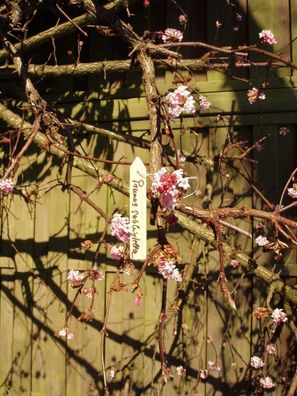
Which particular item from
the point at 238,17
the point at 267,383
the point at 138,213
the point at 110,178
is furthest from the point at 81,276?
the point at 238,17

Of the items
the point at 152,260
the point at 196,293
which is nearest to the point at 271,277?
the point at 196,293

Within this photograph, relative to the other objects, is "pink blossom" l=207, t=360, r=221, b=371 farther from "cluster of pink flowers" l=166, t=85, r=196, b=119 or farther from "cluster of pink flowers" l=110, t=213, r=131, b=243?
"cluster of pink flowers" l=166, t=85, r=196, b=119

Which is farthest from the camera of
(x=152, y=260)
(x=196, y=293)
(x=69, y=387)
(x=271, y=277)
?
(x=69, y=387)

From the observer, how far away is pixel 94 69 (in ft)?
10.5

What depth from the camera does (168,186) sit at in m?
1.99

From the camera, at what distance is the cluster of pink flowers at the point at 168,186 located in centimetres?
200

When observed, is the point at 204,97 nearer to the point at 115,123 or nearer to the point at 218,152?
the point at 218,152

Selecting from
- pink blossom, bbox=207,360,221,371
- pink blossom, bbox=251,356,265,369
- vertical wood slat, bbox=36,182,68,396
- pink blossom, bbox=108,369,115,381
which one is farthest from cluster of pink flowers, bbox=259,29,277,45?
pink blossom, bbox=108,369,115,381

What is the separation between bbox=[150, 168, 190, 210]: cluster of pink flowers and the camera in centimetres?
200

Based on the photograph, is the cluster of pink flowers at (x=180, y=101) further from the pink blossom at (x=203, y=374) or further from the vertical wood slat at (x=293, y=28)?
the pink blossom at (x=203, y=374)

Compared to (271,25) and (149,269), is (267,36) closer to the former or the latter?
(271,25)

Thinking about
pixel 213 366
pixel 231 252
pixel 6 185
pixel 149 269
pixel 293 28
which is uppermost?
pixel 293 28

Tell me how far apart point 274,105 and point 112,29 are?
994 millimetres

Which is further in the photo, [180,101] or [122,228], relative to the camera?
[180,101]
